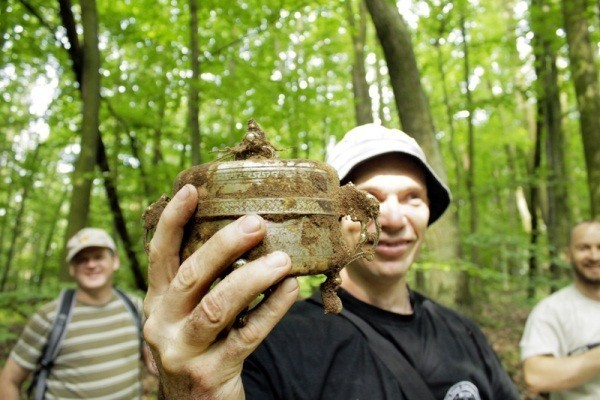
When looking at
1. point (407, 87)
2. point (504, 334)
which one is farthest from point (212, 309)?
point (504, 334)

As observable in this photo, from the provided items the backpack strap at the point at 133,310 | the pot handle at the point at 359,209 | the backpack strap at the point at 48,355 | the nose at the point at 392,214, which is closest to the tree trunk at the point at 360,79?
the backpack strap at the point at 133,310

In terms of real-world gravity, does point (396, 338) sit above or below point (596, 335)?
above

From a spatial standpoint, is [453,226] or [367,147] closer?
[367,147]

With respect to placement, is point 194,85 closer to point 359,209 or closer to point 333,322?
point 333,322

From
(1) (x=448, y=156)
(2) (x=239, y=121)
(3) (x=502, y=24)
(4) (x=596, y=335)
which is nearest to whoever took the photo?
(4) (x=596, y=335)

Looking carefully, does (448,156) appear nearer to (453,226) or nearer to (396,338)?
(453,226)

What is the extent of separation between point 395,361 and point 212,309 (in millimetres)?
1159

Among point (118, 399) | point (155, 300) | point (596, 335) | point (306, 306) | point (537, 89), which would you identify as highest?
point (537, 89)

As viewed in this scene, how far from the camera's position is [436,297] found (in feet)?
19.2

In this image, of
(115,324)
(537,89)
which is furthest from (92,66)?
(537,89)

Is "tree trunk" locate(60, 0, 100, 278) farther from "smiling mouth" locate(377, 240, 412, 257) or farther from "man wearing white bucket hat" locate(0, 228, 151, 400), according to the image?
"smiling mouth" locate(377, 240, 412, 257)

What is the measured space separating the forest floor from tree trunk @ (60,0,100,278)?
389 cm

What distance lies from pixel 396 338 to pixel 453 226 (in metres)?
3.94

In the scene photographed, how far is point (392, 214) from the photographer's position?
7.50ft
